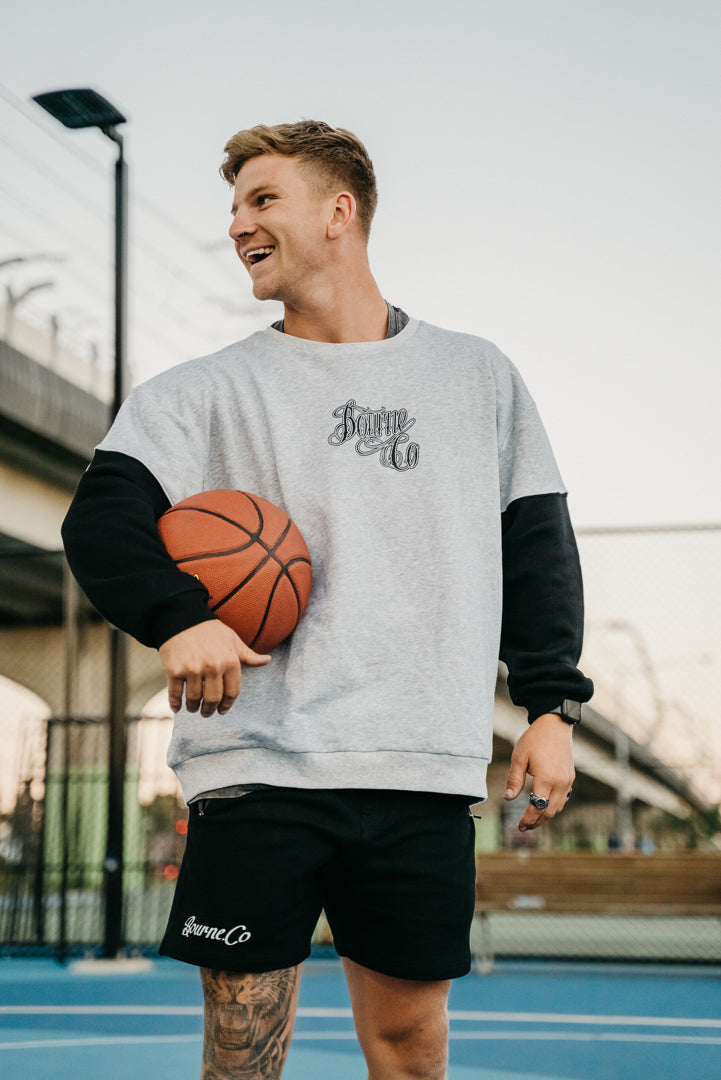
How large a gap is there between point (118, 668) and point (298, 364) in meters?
6.59

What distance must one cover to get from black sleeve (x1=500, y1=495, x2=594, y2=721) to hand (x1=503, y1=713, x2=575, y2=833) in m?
0.04

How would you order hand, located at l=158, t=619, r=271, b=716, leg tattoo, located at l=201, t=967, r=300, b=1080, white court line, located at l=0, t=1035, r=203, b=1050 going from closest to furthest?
hand, located at l=158, t=619, r=271, b=716, leg tattoo, located at l=201, t=967, r=300, b=1080, white court line, located at l=0, t=1035, r=203, b=1050

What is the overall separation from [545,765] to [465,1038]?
3868mm

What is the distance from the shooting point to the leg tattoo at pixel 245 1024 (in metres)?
1.84

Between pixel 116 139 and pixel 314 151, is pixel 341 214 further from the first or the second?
pixel 116 139

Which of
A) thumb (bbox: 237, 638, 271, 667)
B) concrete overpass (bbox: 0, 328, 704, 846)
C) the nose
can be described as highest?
concrete overpass (bbox: 0, 328, 704, 846)

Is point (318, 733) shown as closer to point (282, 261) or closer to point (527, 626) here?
point (527, 626)

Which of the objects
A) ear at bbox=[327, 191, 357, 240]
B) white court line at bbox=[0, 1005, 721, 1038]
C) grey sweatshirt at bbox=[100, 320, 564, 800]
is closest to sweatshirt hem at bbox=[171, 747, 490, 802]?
grey sweatshirt at bbox=[100, 320, 564, 800]

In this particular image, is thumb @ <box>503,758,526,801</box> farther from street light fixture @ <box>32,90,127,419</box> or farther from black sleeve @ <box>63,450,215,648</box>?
street light fixture @ <box>32,90,127,419</box>

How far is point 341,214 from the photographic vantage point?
7.45ft

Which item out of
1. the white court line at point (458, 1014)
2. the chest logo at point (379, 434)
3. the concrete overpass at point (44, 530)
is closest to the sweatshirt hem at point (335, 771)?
the chest logo at point (379, 434)

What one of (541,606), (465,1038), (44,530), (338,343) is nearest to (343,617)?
(541,606)

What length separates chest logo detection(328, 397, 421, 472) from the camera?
6.93 feet

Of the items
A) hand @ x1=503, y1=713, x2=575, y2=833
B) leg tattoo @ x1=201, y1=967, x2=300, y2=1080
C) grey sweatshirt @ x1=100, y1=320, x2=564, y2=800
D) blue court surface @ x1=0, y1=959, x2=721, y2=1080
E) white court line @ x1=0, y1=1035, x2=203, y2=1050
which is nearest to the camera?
leg tattoo @ x1=201, y1=967, x2=300, y2=1080
